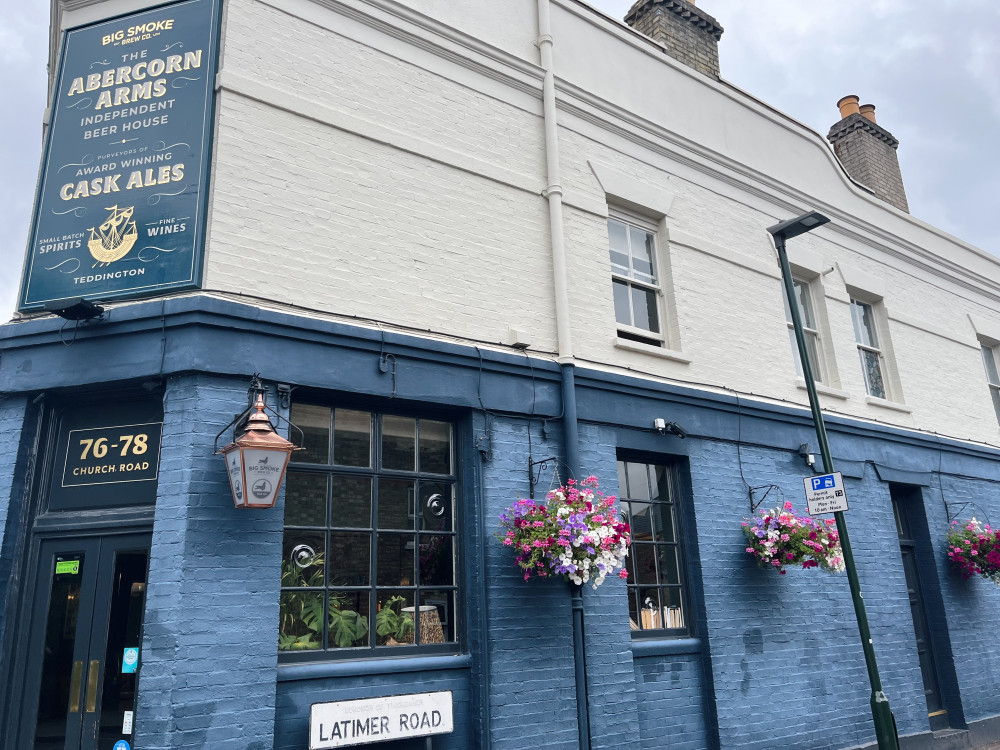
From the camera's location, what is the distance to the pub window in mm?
6254

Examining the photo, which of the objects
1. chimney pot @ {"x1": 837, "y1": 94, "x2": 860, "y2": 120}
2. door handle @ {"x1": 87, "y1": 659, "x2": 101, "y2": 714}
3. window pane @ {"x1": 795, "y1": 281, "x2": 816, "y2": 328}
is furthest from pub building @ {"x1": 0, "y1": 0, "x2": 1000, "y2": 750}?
chimney pot @ {"x1": 837, "y1": 94, "x2": 860, "y2": 120}

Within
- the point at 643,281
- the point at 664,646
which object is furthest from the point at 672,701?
the point at 643,281

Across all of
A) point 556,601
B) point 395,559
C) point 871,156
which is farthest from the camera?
point 871,156

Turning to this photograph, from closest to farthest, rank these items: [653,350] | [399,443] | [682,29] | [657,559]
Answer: [399,443] → [657,559] → [653,350] → [682,29]

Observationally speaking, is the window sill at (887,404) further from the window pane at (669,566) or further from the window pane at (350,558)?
the window pane at (350,558)

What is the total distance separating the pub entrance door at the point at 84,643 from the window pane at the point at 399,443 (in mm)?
2025

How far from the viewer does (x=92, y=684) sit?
18.6 ft

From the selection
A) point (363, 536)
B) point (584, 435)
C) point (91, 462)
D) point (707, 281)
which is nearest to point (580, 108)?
point (707, 281)

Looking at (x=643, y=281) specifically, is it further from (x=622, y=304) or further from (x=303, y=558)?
(x=303, y=558)

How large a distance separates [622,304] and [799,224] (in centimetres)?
207

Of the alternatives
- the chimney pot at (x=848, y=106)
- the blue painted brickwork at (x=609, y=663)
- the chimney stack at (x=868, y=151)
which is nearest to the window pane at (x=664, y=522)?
the blue painted brickwork at (x=609, y=663)

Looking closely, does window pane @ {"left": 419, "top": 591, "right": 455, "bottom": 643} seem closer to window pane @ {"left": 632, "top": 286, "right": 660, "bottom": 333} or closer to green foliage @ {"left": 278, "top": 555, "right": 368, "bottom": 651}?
green foliage @ {"left": 278, "top": 555, "right": 368, "bottom": 651}

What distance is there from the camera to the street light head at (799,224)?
324 inches

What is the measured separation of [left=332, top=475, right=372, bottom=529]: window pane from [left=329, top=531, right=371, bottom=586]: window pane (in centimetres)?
9
